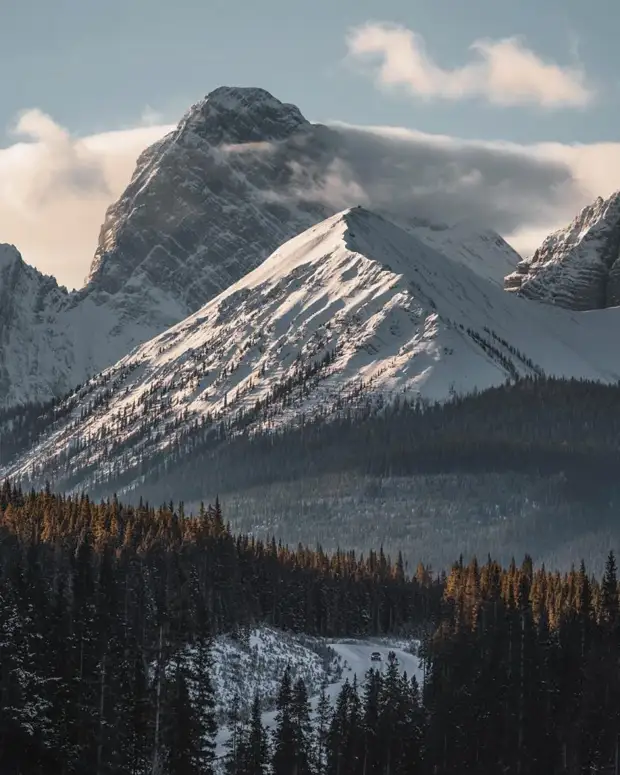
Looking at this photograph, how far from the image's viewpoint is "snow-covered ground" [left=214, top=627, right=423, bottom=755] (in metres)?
157

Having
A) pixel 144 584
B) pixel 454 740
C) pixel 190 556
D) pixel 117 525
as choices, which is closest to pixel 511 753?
pixel 454 740

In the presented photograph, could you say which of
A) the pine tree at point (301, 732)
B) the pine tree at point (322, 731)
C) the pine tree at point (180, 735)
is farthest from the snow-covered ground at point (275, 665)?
the pine tree at point (180, 735)

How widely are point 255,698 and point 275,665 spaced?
32.8m

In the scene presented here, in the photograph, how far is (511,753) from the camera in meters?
134

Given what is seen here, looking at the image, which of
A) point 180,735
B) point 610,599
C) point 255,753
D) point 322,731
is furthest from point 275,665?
point 180,735

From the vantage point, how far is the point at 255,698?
138m

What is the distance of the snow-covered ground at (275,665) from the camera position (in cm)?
15700

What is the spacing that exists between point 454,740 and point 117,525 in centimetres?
6990

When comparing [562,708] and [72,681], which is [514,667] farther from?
[72,681]

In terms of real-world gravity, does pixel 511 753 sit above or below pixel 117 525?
below

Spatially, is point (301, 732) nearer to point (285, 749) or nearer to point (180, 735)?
point (285, 749)

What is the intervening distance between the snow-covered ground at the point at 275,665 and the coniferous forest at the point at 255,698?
270 cm

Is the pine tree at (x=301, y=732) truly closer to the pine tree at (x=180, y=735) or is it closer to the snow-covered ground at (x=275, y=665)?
the snow-covered ground at (x=275, y=665)

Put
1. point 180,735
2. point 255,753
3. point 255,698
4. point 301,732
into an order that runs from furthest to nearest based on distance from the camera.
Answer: point 255,698, point 301,732, point 255,753, point 180,735
